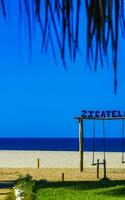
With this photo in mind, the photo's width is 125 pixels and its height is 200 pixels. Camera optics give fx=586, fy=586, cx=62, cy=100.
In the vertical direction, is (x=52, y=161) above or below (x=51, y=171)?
above

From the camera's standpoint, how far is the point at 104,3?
4.67 feet

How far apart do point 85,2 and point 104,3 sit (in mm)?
47

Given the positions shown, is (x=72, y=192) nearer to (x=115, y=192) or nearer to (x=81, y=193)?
(x=81, y=193)

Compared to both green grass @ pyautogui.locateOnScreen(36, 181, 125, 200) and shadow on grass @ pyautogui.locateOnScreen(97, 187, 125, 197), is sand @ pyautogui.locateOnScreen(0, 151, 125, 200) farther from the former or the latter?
shadow on grass @ pyautogui.locateOnScreen(97, 187, 125, 197)

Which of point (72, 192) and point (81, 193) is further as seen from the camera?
point (72, 192)

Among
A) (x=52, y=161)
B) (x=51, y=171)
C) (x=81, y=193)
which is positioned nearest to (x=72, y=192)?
(x=81, y=193)

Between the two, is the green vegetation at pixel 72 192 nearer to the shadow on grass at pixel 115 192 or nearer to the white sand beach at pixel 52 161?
the shadow on grass at pixel 115 192

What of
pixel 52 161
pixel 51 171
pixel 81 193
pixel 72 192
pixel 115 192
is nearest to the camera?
pixel 81 193

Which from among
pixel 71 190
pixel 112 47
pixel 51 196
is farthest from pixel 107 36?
pixel 71 190

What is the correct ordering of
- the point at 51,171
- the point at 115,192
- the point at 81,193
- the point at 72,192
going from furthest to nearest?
the point at 51,171 < the point at 115,192 < the point at 72,192 < the point at 81,193

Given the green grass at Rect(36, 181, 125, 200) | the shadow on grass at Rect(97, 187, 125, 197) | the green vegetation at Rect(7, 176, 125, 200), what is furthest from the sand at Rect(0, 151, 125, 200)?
the shadow on grass at Rect(97, 187, 125, 197)

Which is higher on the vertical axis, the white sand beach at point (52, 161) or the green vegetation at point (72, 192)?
the white sand beach at point (52, 161)

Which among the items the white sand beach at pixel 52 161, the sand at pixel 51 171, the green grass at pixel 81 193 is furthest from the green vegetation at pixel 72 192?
the white sand beach at pixel 52 161

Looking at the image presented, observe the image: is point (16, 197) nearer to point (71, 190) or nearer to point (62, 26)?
point (71, 190)
